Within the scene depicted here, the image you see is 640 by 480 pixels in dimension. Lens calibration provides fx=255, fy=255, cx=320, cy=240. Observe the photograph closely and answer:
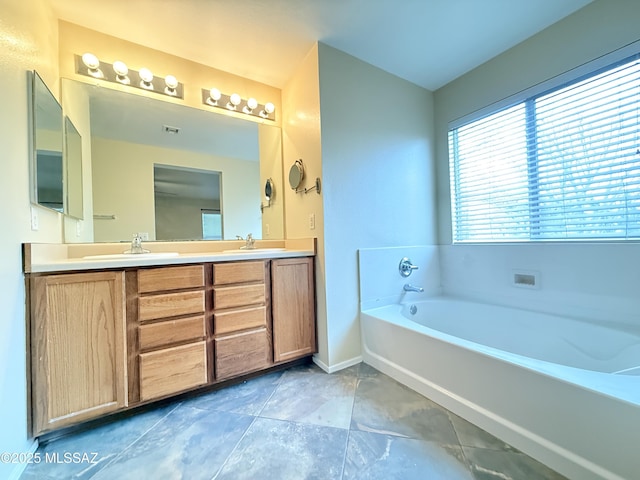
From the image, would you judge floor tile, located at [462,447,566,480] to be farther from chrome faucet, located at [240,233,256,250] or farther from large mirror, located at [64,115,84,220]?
large mirror, located at [64,115,84,220]

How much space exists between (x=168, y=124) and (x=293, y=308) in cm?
172

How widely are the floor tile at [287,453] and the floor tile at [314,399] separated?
6 cm


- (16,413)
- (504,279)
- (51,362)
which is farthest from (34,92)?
(504,279)

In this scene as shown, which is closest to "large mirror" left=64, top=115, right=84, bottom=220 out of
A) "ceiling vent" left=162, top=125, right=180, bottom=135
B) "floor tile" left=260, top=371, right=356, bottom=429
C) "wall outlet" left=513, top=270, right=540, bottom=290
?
"ceiling vent" left=162, top=125, right=180, bottom=135

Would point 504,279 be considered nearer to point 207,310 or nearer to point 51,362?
point 207,310

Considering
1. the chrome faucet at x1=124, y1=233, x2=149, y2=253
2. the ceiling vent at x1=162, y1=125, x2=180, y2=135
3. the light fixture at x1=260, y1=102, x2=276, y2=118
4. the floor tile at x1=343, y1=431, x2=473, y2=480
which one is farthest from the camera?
the light fixture at x1=260, y1=102, x2=276, y2=118

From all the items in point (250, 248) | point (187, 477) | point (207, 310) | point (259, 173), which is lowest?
point (187, 477)

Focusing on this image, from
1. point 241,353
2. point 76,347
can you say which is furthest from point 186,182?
point 241,353

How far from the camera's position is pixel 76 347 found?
125 cm

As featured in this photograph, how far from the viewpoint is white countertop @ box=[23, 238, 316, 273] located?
1194mm

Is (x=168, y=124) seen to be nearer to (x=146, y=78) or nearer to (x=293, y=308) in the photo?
(x=146, y=78)

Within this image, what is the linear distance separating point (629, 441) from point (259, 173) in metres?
2.56

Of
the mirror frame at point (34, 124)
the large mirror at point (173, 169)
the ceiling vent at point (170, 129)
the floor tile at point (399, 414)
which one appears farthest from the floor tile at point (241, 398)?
the ceiling vent at point (170, 129)

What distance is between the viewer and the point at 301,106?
82.0 inches
